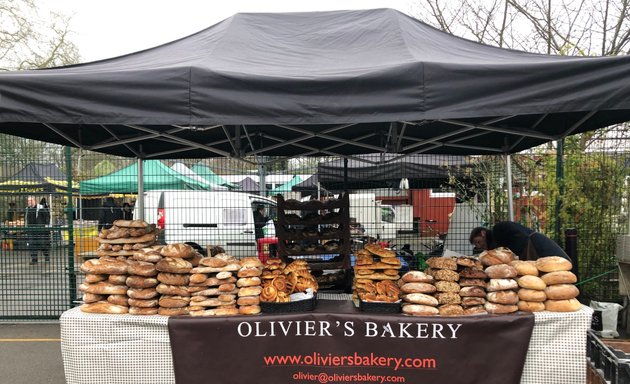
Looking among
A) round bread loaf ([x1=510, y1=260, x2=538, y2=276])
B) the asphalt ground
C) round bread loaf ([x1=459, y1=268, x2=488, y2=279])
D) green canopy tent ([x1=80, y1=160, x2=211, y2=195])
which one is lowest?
the asphalt ground

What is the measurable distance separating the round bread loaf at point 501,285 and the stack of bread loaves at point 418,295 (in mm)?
396

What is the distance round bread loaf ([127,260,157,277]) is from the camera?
3008 mm

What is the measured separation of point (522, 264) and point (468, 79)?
1.46 metres

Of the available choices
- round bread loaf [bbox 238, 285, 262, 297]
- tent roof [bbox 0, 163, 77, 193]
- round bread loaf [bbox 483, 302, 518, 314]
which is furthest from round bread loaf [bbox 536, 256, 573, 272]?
tent roof [bbox 0, 163, 77, 193]

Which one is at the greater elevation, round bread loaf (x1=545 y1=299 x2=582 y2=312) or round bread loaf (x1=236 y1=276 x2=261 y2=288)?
round bread loaf (x1=236 y1=276 x2=261 y2=288)

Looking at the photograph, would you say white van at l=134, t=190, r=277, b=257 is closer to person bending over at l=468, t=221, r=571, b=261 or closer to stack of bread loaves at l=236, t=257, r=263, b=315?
person bending over at l=468, t=221, r=571, b=261

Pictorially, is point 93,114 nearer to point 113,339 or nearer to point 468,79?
point 113,339

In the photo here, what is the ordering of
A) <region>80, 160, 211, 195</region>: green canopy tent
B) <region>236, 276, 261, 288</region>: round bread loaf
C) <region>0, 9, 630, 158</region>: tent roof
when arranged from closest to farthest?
<region>0, 9, 630, 158</region>: tent roof, <region>236, 276, 261, 288</region>: round bread loaf, <region>80, 160, 211, 195</region>: green canopy tent

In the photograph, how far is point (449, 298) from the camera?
291cm

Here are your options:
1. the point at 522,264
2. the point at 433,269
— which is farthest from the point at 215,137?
the point at 522,264

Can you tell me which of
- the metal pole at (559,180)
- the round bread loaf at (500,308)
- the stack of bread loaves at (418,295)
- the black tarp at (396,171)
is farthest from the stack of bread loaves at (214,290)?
the metal pole at (559,180)

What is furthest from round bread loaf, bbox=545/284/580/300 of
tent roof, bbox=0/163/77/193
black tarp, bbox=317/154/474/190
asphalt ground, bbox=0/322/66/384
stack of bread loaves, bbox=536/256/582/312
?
tent roof, bbox=0/163/77/193

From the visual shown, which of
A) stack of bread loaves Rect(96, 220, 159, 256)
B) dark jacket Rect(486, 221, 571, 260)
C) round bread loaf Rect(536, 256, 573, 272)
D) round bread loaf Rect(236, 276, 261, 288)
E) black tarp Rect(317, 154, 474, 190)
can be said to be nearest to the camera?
round bread loaf Rect(536, 256, 573, 272)

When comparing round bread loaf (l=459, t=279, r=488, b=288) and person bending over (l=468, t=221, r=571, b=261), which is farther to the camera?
person bending over (l=468, t=221, r=571, b=261)
